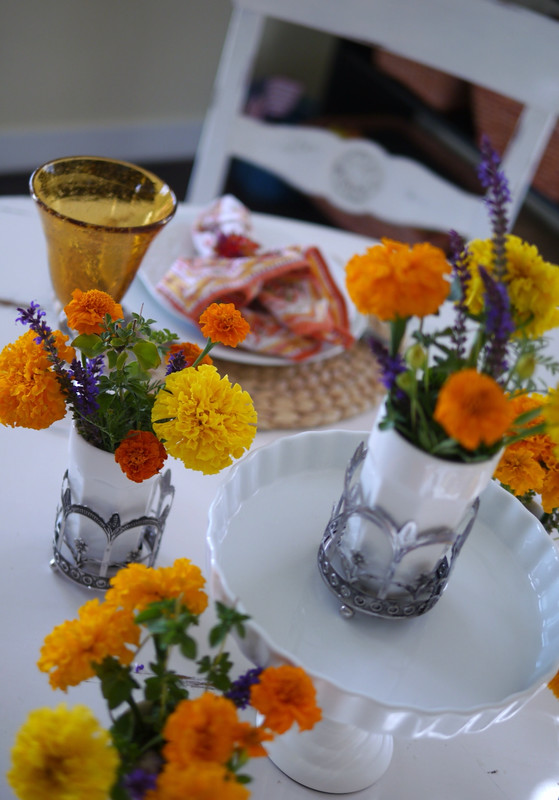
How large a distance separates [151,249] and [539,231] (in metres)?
1.85

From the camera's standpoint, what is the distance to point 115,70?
7.99 ft

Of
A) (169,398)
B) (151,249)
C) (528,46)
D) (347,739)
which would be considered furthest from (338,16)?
(347,739)

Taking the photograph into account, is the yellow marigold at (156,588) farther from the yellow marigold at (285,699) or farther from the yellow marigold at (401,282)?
the yellow marigold at (401,282)

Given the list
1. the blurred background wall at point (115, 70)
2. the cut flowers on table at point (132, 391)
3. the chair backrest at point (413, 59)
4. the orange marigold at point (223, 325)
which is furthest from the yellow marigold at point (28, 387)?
the blurred background wall at point (115, 70)

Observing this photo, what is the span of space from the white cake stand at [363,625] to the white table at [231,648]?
3cm

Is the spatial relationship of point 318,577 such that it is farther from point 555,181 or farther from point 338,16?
point 555,181

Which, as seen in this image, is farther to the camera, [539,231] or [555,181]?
[539,231]

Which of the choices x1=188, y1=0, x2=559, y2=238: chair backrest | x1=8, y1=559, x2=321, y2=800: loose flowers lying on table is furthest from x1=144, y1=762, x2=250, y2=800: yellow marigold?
x1=188, y1=0, x2=559, y2=238: chair backrest

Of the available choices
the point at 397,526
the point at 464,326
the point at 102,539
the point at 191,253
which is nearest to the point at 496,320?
the point at 464,326

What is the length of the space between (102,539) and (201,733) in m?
0.25

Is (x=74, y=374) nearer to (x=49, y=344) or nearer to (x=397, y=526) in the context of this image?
(x=49, y=344)

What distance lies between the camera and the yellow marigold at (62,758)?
359mm

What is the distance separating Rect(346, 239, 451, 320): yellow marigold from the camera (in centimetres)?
39

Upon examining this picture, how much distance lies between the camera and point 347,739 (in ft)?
1.73
